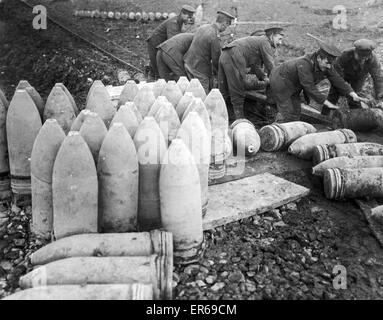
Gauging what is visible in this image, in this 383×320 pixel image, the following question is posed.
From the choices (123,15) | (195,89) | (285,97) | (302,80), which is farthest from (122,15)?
(195,89)

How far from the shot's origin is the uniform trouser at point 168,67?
301 inches

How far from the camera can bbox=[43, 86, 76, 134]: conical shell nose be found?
405 centimetres

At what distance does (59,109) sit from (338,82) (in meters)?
4.40

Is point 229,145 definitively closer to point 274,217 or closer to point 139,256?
point 274,217

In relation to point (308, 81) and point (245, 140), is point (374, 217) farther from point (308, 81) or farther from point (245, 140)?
point (308, 81)

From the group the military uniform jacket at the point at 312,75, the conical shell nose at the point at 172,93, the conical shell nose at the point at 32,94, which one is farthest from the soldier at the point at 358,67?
the conical shell nose at the point at 32,94

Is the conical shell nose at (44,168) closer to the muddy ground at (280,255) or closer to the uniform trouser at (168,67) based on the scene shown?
the muddy ground at (280,255)

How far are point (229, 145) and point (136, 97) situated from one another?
1247 millimetres

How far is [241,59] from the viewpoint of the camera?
6.91 meters

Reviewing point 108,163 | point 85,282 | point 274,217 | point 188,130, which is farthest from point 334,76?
point 85,282

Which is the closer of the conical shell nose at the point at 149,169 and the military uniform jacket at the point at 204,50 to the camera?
the conical shell nose at the point at 149,169

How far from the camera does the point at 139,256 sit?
118 inches

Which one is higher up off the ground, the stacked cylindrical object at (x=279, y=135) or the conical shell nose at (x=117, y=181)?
the conical shell nose at (x=117, y=181)

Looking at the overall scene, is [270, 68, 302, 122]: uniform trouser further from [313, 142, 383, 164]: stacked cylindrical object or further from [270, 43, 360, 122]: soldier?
[313, 142, 383, 164]: stacked cylindrical object
